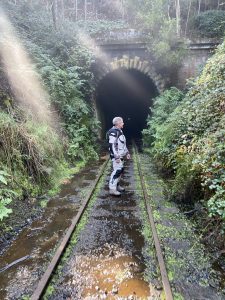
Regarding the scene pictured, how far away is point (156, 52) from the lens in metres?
15.0

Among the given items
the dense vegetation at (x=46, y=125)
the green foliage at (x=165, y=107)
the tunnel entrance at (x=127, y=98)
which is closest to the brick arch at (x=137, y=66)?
the tunnel entrance at (x=127, y=98)

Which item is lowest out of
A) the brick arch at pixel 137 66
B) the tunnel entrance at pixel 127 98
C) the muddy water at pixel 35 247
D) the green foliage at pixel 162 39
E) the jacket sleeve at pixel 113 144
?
the tunnel entrance at pixel 127 98

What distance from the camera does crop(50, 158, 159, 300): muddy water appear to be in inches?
133

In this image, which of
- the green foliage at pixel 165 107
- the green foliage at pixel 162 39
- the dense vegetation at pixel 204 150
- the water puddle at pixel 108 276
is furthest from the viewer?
the green foliage at pixel 162 39

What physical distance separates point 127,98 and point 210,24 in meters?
11.6

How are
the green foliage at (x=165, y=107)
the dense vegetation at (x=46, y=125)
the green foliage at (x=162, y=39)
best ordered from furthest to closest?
1. the green foliage at (x=162, y=39)
2. the green foliage at (x=165, y=107)
3. the dense vegetation at (x=46, y=125)

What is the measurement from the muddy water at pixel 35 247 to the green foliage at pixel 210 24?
44.2ft

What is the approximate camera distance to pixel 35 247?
448 cm

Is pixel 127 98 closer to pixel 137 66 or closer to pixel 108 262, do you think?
pixel 137 66

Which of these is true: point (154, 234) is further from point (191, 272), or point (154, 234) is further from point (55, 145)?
point (55, 145)

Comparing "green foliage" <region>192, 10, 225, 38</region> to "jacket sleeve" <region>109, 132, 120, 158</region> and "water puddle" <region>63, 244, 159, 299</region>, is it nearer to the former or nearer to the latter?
"jacket sleeve" <region>109, 132, 120, 158</region>

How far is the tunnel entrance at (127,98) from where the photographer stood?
19406 millimetres

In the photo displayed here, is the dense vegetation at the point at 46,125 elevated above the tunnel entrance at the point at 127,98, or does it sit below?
above

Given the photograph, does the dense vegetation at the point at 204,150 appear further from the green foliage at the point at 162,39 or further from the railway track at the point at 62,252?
the green foliage at the point at 162,39
